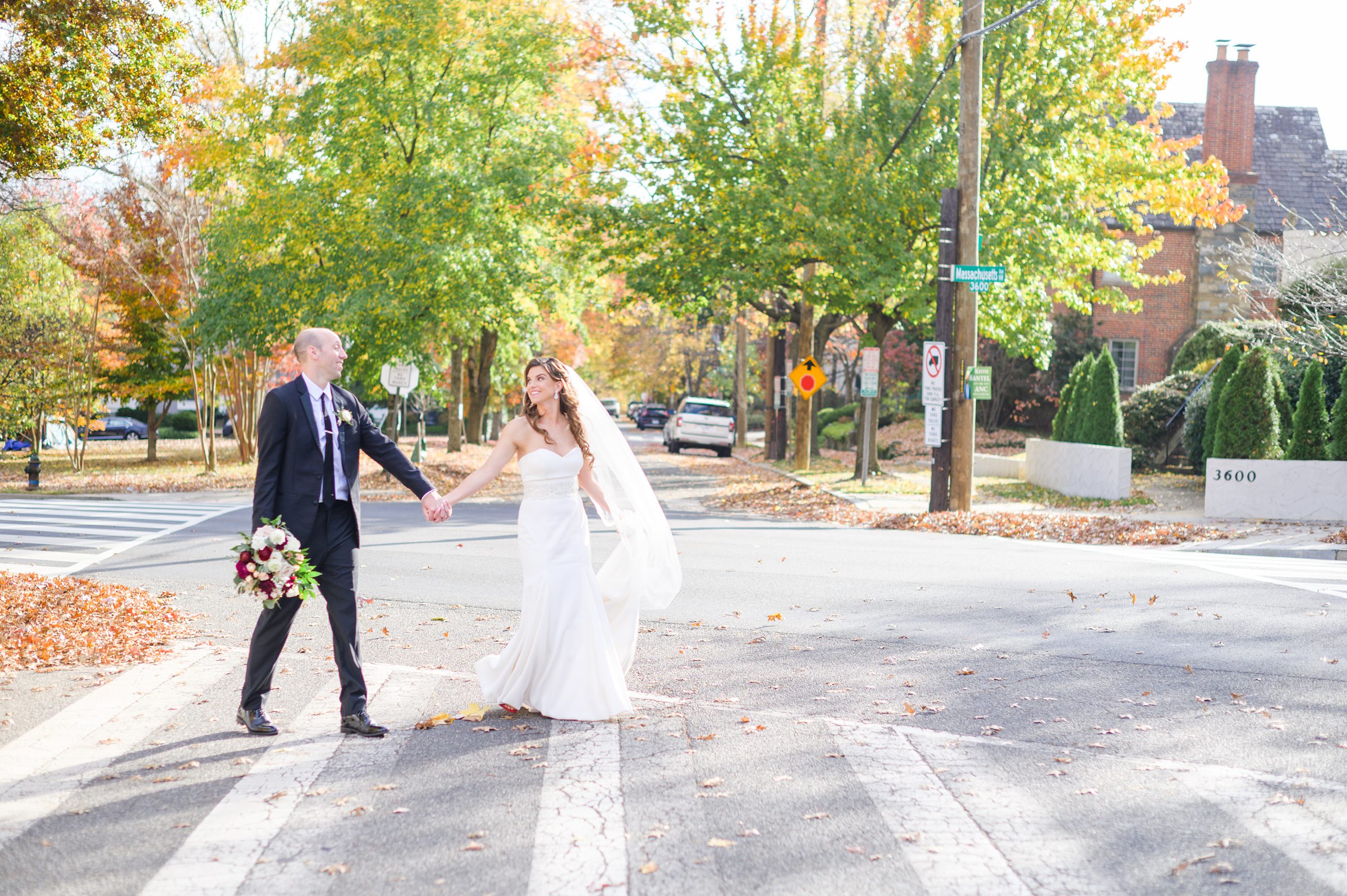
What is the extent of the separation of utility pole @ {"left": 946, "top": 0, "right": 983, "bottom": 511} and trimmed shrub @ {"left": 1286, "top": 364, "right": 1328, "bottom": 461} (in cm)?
558

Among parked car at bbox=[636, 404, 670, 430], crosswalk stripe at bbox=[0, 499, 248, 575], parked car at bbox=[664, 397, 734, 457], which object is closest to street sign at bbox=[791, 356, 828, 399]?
parked car at bbox=[664, 397, 734, 457]

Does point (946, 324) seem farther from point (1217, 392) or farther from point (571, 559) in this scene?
point (571, 559)

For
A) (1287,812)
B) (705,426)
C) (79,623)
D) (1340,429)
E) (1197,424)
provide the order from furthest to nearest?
1. (705,426)
2. (1197,424)
3. (1340,429)
4. (79,623)
5. (1287,812)

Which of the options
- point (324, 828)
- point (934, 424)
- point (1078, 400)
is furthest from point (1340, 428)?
point (324, 828)

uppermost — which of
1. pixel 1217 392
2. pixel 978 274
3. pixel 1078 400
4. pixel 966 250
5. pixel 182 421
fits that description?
pixel 966 250

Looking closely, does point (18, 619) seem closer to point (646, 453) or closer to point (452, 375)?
point (452, 375)

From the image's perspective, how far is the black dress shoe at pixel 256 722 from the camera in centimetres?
586

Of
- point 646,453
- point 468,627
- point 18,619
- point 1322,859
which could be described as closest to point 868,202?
point 468,627

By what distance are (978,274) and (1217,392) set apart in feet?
24.6

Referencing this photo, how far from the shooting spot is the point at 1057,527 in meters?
16.3

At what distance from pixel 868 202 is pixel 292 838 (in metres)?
18.7

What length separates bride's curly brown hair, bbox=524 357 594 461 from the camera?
21.3 feet

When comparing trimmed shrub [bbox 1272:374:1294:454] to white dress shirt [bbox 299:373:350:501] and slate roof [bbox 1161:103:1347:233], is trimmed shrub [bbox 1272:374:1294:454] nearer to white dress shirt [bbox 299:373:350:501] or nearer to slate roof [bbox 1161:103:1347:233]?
slate roof [bbox 1161:103:1347:233]

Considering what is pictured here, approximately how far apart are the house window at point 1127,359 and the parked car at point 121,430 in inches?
1683
